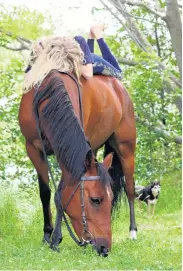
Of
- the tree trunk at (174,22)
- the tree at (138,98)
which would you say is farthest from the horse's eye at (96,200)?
the tree trunk at (174,22)

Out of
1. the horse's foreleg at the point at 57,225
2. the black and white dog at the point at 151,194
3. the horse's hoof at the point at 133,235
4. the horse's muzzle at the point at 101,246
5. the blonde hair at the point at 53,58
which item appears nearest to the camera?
the horse's muzzle at the point at 101,246

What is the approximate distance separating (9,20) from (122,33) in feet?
13.3

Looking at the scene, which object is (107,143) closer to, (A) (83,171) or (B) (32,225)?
(B) (32,225)

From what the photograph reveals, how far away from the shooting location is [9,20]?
9.05 m

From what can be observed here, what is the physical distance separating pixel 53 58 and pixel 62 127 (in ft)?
2.59

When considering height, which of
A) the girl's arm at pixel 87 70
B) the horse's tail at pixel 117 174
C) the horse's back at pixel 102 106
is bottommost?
the horse's tail at pixel 117 174

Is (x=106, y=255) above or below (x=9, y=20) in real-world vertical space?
below

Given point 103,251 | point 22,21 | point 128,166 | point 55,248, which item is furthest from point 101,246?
point 22,21

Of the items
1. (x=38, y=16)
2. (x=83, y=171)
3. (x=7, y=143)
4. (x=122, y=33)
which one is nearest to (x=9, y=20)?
(x=38, y=16)

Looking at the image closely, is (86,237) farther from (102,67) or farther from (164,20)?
(164,20)

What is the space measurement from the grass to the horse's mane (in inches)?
26.5

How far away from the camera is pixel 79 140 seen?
4723 mm

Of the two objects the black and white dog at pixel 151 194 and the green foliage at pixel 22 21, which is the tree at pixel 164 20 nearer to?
the green foliage at pixel 22 21

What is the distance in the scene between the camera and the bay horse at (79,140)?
4652 millimetres
